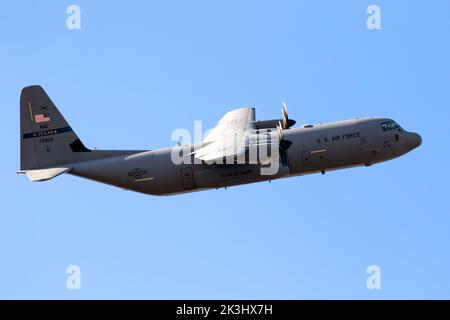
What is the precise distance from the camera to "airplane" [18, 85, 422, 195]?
37.9m

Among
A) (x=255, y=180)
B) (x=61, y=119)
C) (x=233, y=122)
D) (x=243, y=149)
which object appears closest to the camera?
(x=243, y=149)

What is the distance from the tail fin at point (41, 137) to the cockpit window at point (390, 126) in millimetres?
15768

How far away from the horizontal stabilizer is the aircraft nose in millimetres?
17770

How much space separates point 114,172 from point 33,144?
15.8 feet

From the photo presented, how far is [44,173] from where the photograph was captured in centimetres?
3812

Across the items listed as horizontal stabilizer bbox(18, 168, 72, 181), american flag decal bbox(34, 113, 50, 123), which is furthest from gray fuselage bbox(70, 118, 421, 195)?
american flag decal bbox(34, 113, 50, 123)

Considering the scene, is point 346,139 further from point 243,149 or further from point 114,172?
point 114,172

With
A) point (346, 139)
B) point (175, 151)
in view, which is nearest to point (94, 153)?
point (175, 151)

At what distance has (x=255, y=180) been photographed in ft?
124

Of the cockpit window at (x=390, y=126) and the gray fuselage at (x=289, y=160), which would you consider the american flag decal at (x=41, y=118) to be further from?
the cockpit window at (x=390, y=126)

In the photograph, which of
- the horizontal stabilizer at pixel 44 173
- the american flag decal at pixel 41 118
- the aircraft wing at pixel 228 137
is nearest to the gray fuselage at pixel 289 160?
the horizontal stabilizer at pixel 44 173

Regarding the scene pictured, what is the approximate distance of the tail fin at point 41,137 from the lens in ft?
130

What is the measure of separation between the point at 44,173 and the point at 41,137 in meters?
2.76

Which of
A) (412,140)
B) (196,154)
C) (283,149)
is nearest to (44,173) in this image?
(196,154)
